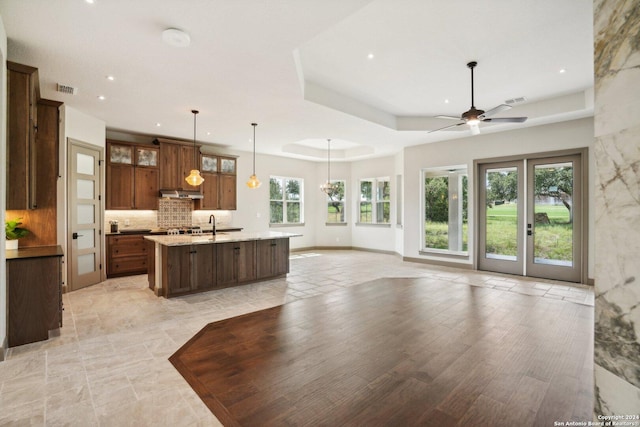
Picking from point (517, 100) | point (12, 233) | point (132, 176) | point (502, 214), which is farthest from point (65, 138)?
point (502, 214)

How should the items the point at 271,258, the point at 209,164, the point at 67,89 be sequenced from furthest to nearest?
the point at 209,164 → the point at 271,258 → the point at 67,89

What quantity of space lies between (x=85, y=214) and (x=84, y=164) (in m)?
0.90

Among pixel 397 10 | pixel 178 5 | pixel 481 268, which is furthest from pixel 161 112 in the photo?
pixel 481 268

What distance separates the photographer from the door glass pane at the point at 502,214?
6.56 m

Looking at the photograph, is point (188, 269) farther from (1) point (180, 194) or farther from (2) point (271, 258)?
→ (1) point (180, 194)

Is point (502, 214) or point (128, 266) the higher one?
point (502, 214)

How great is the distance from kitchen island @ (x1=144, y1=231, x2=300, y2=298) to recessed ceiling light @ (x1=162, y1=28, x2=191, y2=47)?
2649 millimetres

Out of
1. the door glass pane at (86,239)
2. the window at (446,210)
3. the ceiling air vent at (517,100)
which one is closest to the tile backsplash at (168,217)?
the door glass pane at (86,239)

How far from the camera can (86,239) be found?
5.60 meters

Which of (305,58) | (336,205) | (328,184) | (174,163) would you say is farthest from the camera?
(336,205)

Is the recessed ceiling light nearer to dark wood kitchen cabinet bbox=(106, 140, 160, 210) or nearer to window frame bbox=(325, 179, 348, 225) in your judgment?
dark wood kitchen cabinet bbox=(106, 140, 160, 210)

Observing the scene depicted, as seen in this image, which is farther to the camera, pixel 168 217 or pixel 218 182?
pixel 218 182

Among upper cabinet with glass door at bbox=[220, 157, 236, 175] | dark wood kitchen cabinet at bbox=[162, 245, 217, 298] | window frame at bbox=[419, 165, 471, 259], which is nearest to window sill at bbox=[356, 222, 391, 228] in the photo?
window frame at bbox=[419, 165, 471, 259]

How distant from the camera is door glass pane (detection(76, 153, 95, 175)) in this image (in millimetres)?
5443
